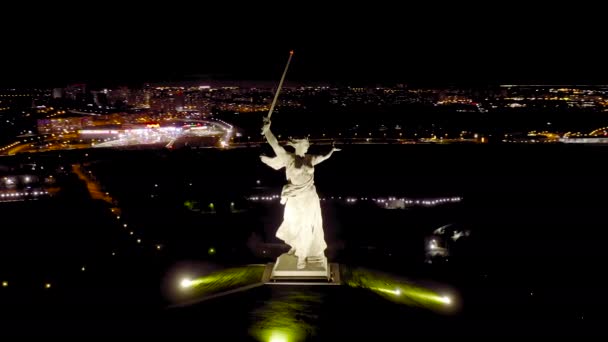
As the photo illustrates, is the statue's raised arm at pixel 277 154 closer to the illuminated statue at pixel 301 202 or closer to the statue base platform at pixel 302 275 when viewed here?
the illuminated statue at pixel 301 202

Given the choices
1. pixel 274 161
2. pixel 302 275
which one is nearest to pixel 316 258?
pixel 302 275

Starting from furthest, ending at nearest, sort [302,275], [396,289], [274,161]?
1. [396,289]
2. [274,161]
3. [302,275]

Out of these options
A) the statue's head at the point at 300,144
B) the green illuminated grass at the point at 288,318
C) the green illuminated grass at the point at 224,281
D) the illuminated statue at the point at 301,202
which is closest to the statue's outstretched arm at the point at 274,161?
the illuminated statue at the point at 301,202

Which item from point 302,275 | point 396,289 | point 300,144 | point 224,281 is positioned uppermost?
point 300,144

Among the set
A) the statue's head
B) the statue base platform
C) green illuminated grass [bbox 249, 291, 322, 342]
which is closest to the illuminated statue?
the statue's head

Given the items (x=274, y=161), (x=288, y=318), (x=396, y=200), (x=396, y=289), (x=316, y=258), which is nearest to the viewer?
(x=288, y=318)

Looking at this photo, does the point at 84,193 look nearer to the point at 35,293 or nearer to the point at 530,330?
the point at 35,293

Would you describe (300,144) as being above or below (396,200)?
above

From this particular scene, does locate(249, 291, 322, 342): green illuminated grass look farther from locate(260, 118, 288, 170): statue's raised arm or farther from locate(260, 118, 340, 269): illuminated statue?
locate(260, 118, 288, 170): statue's raised arm

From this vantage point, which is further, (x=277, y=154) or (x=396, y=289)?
(x=396, y=289)

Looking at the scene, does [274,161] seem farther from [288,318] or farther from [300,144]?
[288,318]
